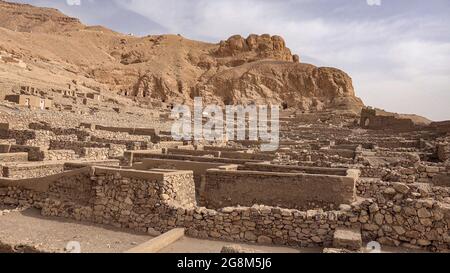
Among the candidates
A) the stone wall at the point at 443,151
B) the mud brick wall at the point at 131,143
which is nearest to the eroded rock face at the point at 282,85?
the mud brick wall at the point at 131,143

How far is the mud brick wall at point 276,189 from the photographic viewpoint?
8.52 m

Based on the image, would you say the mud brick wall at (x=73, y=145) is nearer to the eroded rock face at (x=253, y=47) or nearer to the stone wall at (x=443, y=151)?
the stone wall at (x=443, y=151)

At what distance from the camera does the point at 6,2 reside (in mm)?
158250

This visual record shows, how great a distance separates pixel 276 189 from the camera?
352 inches

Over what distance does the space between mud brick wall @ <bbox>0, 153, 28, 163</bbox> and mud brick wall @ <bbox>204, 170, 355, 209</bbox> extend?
755cm

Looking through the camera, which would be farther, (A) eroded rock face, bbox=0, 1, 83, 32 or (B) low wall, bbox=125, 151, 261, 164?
(A) eroded rock face, bbox=0, 1, 83, 32

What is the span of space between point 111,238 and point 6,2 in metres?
183

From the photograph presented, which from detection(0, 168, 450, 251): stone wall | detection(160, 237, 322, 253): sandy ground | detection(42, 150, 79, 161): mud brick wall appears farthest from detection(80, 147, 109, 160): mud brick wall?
detection(160, 237, 322, 253): sandy ground

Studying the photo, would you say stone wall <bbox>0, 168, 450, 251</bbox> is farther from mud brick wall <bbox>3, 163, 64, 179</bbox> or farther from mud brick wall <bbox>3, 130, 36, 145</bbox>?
mud brick wall <bbox>3, 130, 36, 145</bbox>

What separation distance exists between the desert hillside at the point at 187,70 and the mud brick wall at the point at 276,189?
5195 centimetres

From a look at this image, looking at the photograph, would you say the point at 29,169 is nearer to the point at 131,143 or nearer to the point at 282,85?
the point at 131,143

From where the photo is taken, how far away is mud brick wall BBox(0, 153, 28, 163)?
1291 cm

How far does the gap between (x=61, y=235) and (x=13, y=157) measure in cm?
690
